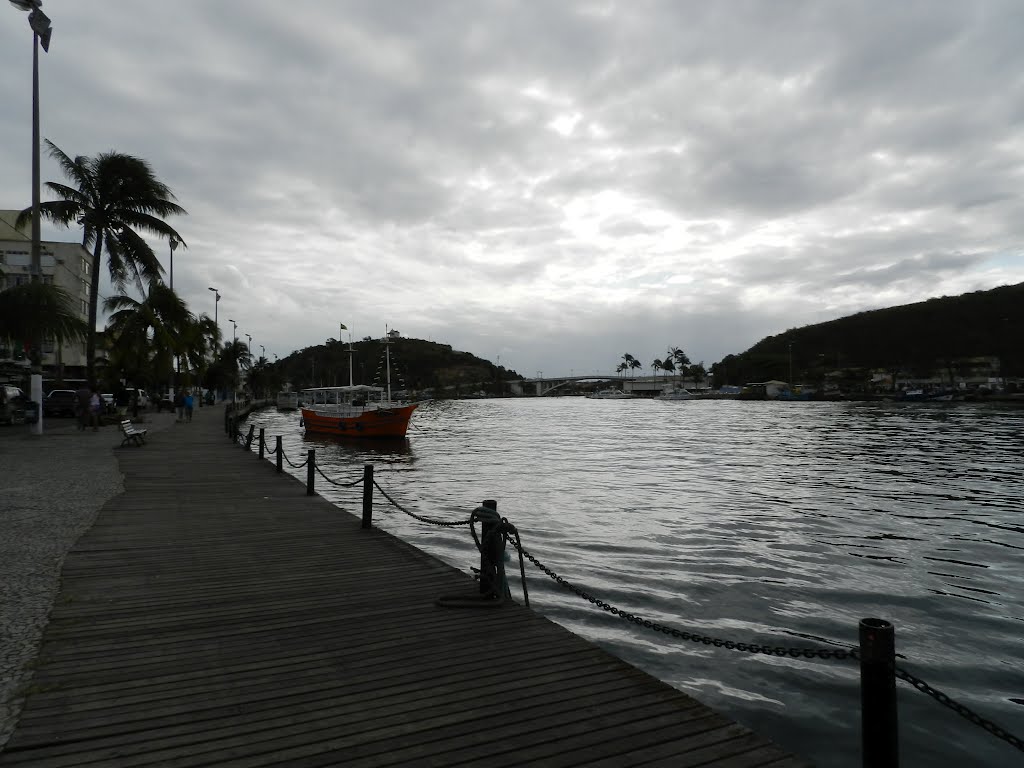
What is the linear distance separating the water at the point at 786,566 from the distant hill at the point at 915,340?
143372 millimetres

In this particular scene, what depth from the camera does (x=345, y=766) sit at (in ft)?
11.1

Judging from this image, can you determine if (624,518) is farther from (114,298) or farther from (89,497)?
(114,298)

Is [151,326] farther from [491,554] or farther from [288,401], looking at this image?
[288,401]

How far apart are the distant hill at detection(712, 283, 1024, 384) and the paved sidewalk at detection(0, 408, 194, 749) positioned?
16194 cm

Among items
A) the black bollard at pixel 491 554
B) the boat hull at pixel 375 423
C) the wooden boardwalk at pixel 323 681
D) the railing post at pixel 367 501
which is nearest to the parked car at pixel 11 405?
the boat hull at pixel 375 423

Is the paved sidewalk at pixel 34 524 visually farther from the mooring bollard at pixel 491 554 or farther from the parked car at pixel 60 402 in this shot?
the parked car at pixel 60 402

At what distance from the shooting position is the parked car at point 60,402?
35844 mm

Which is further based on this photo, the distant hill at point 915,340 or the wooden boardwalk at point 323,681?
the distant hill at point 915,340

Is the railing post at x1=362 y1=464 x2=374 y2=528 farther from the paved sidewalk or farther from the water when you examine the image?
the paved sidewalk

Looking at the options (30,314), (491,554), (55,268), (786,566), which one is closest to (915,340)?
(55,268)

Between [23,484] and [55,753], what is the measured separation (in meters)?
11.9

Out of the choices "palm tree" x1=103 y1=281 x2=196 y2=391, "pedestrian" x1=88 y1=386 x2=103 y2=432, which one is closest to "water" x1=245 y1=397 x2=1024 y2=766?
"pedestrian" x1=88 y1=386 x2=103 y2=432

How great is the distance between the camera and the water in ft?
20.2

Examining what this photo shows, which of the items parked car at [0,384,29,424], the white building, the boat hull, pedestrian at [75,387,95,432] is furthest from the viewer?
the white building
